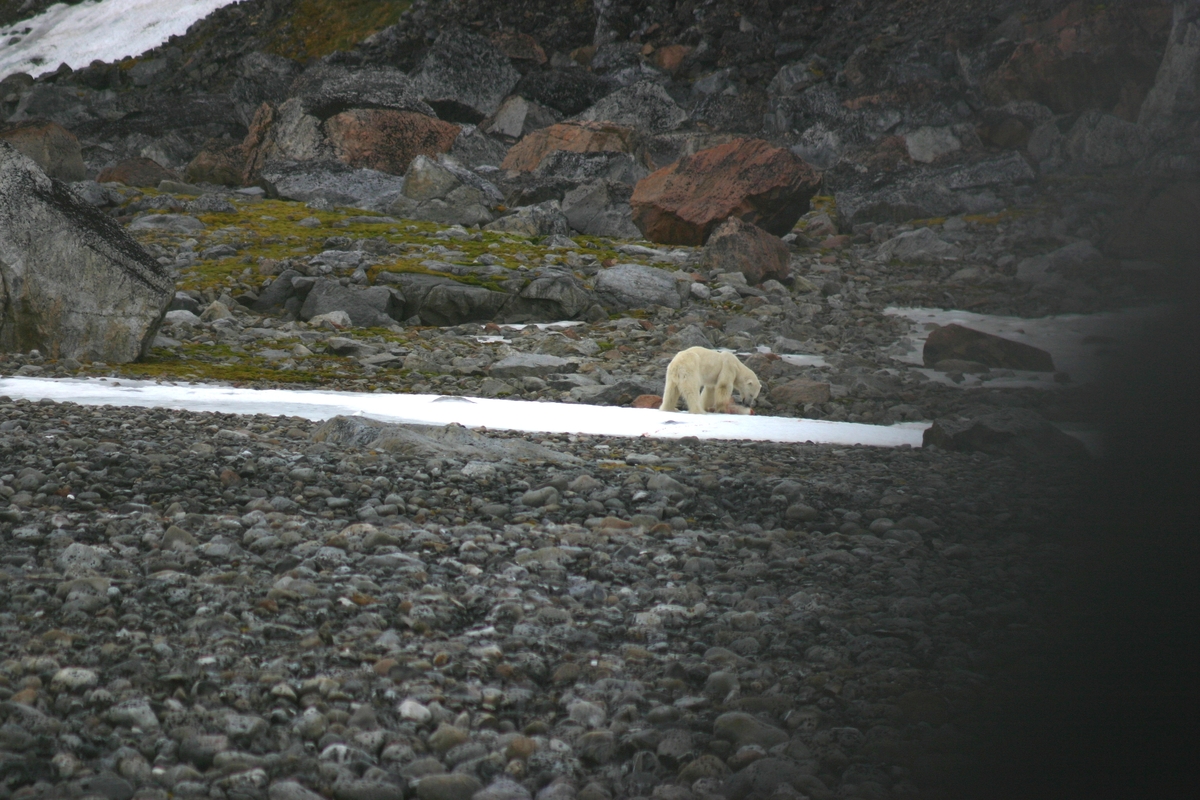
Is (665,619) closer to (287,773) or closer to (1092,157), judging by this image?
(287,773)

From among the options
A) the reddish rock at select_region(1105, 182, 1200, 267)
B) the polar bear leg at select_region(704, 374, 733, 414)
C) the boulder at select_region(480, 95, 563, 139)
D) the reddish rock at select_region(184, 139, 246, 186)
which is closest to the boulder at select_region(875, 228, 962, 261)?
the polar bear leg at select_region(704, 374, 733, 414)

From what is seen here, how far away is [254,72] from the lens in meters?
43.2

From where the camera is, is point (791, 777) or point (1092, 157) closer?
point (1092, 157)

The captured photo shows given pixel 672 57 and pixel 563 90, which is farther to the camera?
pixel 672 57

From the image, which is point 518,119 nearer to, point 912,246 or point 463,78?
point 463,78

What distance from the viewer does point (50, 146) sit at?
2578cm

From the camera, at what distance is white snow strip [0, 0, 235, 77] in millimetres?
53125

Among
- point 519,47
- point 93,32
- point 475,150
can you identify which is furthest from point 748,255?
point 93,32

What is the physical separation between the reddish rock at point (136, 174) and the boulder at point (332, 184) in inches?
151

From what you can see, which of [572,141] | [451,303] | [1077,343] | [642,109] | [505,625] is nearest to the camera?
[1077,343]

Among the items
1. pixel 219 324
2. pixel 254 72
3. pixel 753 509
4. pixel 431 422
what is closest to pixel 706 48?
pixel 254 72

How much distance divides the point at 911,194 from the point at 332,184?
15928 millimetres

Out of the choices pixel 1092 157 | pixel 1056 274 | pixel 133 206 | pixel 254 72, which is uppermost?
pixel 254 72

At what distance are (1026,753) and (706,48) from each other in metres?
43.6
